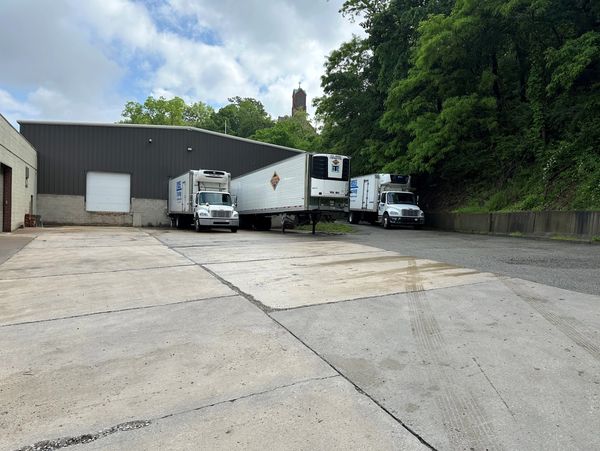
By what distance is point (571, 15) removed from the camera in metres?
19.1

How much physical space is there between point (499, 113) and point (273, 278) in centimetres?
2241

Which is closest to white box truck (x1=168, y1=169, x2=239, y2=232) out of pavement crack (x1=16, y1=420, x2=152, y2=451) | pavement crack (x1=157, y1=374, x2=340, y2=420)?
pavement crack (x1=157, y1=374, x2=340, y2=420)

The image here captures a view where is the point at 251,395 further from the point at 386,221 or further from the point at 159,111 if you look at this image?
the point at 159,111

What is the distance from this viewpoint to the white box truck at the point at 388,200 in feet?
80.6

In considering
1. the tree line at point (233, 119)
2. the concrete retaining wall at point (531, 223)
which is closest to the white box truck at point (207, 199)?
the concrete retaining wall at point (531, 223)

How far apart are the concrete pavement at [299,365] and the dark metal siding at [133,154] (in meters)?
24.0

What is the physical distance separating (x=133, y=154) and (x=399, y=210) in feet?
65.4

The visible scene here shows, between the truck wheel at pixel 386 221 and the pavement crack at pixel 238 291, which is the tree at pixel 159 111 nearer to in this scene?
the truck wheel at pixel 386 221

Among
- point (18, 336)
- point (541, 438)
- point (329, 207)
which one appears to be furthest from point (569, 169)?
point (18, 336)

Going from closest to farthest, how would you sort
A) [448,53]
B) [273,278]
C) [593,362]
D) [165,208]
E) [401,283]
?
[593,362] → [401,283] → [273,278] → [448,53] → [165,208]

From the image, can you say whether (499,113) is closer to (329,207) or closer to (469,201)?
(469,201)

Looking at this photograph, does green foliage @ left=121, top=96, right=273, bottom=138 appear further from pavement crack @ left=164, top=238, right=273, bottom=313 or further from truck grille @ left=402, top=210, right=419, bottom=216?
pavement crack @ left=164, top=238, right=273, bottom=313

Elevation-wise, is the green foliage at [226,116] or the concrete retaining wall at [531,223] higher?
the green foliage at [226,116]

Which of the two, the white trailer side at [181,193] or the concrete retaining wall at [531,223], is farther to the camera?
the white trailer side at [181,193]
